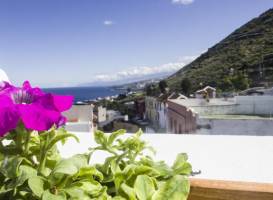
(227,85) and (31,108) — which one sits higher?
(31,108)

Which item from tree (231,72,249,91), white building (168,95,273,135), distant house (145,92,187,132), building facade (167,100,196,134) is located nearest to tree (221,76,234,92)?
tree (231,72,249,91)

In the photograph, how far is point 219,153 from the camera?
1.13 m

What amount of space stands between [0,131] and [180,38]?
50128 millimetres

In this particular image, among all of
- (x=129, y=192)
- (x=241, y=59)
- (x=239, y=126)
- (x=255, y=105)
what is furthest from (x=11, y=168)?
(x=241, y=59)

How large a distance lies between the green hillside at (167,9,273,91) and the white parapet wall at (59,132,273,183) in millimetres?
21070

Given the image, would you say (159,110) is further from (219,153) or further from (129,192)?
(129,192)

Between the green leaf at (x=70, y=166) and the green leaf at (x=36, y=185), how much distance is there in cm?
2

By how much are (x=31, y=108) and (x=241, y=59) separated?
30.2m

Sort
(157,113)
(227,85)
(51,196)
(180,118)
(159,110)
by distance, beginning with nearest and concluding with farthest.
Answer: (51,196), (180,118), (159,110), (157,113), (227,85)

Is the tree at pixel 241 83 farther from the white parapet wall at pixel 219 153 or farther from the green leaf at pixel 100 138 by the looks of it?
the green leaf at pixel 100 138

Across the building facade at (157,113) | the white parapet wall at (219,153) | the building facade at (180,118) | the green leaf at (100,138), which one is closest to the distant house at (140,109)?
the building facade at (157,113)

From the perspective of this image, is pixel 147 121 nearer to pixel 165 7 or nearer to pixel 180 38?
pixel 165 7

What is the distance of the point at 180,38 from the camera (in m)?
49.3

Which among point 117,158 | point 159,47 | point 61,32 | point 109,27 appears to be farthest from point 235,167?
point 159,47
